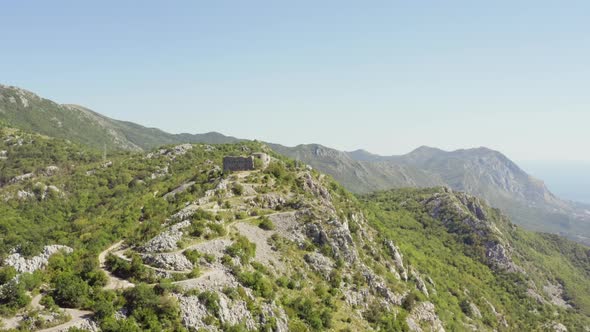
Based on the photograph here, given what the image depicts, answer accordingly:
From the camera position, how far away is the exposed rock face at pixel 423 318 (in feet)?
284

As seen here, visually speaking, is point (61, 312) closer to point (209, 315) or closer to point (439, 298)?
point (209, 315)

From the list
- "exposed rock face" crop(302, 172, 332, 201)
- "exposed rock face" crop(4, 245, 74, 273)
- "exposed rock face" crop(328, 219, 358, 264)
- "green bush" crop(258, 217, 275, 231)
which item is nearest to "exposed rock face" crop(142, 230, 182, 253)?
"exposed rock face" crop(4, 245, 74, 273)


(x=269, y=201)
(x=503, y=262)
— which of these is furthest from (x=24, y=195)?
(x=503, y=262)

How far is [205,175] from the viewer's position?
120438 millimetres

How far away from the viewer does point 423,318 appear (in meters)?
92.3

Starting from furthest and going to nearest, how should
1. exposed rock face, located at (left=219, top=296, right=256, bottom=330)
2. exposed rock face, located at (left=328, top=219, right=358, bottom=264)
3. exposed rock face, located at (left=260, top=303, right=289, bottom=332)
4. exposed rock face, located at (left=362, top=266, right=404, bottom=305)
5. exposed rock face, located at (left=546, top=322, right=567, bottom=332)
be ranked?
1. exposed rock face, located at (left=546, top=322, right=567, bottom=332)
2. exposed rock face, located at (left=328, top=219, right=358, bottom=264)
3. exposed rock face, located at (left=362, top=266, right=404, bottom=305)
4. exposed rock face, located at (left=260, top=303, right=289, bottom=332)
5. exposed rock face, located at (left=219, top=296, right=256, bottom=330)

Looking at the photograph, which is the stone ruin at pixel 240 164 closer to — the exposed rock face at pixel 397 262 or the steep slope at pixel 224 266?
the steep slope at pixel 224 266

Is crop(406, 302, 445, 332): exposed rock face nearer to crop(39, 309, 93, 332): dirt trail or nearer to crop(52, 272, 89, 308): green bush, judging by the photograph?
crop(39, 309, 93, 332): dirt trail

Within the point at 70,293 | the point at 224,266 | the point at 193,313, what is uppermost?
the point at 70,293

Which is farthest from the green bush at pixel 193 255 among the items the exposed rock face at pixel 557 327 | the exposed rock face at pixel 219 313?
the exposed rock face at pixel 557 327

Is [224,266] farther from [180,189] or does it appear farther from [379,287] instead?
[180,189]

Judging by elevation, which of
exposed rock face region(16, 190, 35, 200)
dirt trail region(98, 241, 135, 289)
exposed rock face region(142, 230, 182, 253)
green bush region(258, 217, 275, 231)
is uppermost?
green bush region(258, 217, 275, 231)

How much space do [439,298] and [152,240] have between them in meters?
93.1

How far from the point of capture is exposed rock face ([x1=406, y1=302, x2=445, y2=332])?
86.6m
